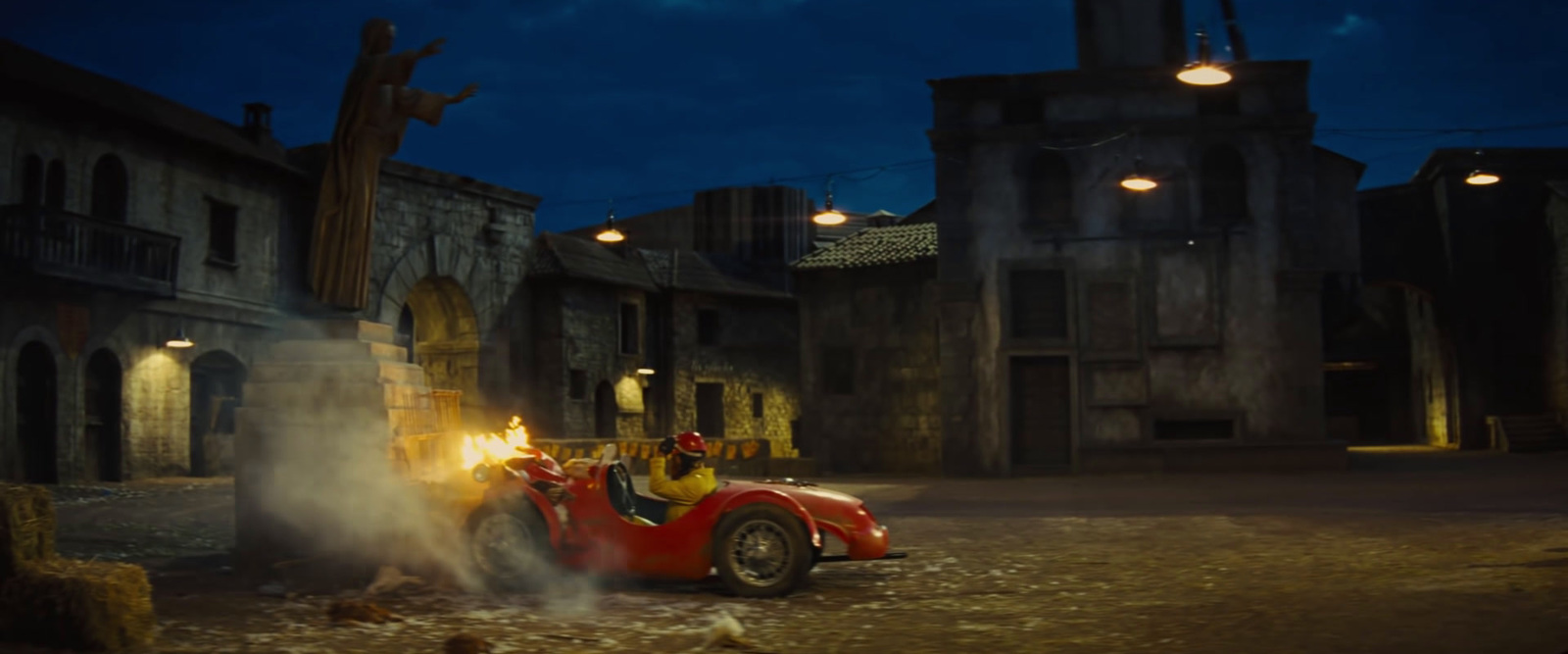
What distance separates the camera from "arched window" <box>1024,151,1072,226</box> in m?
26.6

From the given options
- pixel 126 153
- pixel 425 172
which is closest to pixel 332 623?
pixel 126 153

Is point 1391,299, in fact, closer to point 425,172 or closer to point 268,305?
point 425,172

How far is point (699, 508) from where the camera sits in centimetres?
1002

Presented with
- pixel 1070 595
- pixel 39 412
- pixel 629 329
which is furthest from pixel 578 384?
pixel 1070 595

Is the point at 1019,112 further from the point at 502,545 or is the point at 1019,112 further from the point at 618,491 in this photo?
the point at 502,545

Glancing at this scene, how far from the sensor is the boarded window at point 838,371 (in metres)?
32.0

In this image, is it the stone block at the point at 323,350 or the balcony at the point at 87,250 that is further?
the balcony at the point at 87,250

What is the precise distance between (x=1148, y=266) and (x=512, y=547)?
18477 millimetres

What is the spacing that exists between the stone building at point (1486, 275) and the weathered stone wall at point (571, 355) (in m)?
21.7

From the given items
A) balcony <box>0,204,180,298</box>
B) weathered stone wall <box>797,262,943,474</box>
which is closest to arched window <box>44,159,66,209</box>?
balcony <box>0,204,180,298</box>

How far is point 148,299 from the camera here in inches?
1043

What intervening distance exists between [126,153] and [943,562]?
21.1 metres

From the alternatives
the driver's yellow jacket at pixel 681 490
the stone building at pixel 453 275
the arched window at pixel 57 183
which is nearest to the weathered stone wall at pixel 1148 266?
the stone building at pixel 453 275

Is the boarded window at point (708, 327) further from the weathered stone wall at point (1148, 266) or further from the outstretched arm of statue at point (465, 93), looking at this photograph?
the outstretched arm of statue at point (465, 93)
